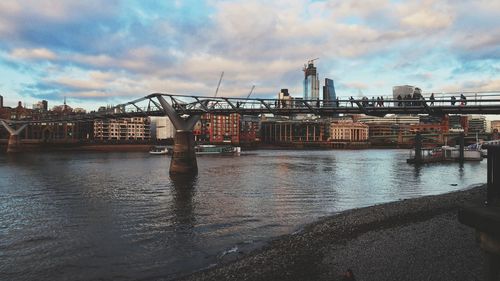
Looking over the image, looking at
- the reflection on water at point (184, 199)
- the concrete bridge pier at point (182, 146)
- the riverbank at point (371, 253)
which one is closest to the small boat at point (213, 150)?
the concrete bridge pier at point (182, 146)

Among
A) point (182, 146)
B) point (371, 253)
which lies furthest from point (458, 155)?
point (371, 253)

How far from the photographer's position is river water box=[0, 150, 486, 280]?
18.9 meters

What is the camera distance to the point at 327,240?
20.4 m

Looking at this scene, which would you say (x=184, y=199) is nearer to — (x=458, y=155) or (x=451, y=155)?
(x=451, y=155)

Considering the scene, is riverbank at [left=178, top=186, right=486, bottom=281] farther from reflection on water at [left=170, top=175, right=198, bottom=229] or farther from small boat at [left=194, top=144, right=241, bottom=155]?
small boat at [left=194, top=144, right=241, bottom=155]

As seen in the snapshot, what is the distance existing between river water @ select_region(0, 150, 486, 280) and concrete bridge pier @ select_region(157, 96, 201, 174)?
526 cm

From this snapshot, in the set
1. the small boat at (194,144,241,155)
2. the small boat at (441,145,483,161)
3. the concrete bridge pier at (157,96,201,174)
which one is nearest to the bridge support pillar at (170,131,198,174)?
the concrete bridge pier at (157,96,201,174)

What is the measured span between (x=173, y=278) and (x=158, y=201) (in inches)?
814

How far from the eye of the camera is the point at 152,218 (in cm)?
2902

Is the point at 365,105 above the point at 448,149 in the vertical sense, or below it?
above

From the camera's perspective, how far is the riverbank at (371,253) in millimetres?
14820

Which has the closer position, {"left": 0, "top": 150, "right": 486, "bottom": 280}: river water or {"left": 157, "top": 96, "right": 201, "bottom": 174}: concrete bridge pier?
{"left": 0, "top": 150, "right": 486, "bottom": 280}: river water

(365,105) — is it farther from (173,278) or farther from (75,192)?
(173,278)

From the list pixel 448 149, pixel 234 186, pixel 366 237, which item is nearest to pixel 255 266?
pixel 366 237
